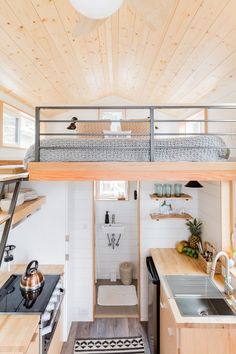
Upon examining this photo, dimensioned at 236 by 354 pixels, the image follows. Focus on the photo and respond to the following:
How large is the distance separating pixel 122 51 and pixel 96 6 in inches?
75.9

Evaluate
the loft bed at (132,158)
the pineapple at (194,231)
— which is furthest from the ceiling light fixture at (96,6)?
the pineapple at (194,231)

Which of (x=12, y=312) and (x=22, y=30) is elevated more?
(x=22, y=30)

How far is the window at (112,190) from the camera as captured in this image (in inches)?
183

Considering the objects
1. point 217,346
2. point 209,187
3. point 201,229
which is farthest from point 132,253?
point 217,346

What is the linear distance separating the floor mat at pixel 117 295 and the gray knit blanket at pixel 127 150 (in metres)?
2.79

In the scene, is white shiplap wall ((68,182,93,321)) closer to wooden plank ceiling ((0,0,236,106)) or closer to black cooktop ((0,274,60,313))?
black cooktop ((0,274,60,313))

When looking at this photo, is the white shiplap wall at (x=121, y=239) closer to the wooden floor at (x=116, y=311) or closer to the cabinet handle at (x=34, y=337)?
the wooden floor at (x=116, y=311)

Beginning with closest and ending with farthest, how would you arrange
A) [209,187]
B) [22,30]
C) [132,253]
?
[22,30]
[209,187]
[132,253]

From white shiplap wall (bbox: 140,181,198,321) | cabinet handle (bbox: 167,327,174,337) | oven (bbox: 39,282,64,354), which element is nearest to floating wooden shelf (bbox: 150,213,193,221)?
white shiplap wall (bbox: 140,181,198,321)

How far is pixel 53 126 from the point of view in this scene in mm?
5020

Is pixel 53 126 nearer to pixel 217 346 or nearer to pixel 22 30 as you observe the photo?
pixel 22 30

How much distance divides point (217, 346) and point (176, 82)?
294cm

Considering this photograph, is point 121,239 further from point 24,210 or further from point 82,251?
point 24,210

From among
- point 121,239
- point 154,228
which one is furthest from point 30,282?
point 121,239
